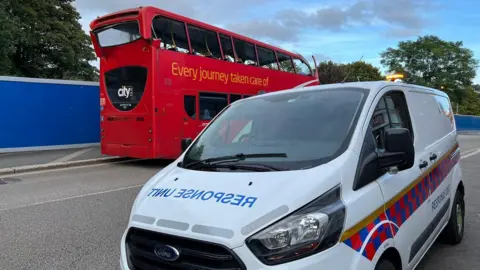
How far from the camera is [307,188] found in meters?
2.57

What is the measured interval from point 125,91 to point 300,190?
10569mm

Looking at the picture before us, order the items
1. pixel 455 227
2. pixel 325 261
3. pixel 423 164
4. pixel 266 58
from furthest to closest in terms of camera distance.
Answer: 1. pixel 266 58
2. pixel 455 227
3. pixel 423 164
4. pixel 325 261

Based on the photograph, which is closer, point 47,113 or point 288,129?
point 288,129

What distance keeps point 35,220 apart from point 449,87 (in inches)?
2319

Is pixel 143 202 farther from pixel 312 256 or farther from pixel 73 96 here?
pixel 73 96

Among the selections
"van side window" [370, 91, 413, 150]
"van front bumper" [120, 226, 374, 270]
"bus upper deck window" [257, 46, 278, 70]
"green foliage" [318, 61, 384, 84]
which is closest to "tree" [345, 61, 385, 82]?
"green foliage" [318, 61, 384, 84]

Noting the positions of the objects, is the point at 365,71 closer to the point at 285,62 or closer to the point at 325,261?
the point at 285,62

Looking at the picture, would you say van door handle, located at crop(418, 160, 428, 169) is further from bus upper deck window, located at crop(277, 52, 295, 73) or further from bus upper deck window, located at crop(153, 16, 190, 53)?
bus upper deck window, located at crop(277, 52, 295, 73)

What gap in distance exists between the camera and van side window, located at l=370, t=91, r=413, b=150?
3.33 metres

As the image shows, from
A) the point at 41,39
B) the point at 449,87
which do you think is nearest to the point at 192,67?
the point at 41,39

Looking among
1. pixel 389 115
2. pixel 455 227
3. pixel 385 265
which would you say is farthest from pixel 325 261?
pixel 455 227

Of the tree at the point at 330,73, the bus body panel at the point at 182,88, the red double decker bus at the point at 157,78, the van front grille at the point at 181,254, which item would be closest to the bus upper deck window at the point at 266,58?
the bus body panel at the point at 182,88

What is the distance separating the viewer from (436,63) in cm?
5709

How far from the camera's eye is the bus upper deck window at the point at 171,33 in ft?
38.4
